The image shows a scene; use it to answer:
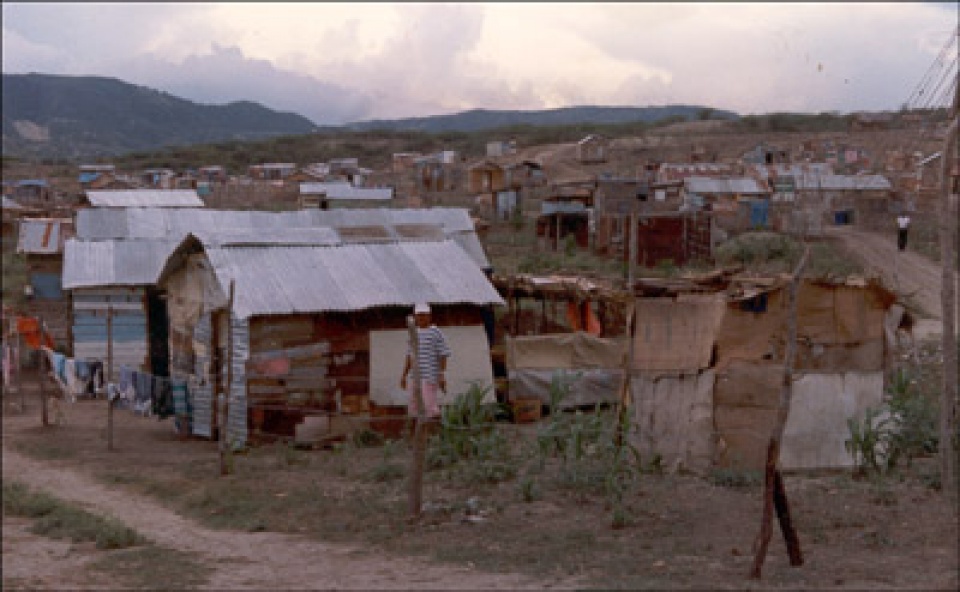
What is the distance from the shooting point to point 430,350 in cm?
1077

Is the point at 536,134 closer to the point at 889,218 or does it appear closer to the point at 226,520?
the point at 889,218

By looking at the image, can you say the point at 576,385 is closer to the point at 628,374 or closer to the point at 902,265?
the point at 628,374

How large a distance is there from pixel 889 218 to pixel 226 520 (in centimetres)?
3117

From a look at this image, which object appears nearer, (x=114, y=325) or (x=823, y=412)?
(x=823, y=412)

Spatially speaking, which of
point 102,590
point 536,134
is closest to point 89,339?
point 102,590

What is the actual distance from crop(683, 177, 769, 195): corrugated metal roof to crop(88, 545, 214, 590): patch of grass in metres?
31.5

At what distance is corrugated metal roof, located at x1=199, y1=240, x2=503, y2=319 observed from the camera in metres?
13.3

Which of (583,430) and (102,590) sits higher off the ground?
(583,430)

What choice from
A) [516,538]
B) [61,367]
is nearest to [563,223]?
[61,367]

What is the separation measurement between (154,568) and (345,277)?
6156 mm

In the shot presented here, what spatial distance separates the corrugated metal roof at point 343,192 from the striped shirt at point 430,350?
21.6m

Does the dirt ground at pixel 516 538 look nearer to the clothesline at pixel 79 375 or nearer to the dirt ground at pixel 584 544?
the dirt ground at pixel 584 544

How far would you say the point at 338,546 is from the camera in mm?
8914

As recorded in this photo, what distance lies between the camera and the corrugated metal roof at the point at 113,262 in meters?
18.8
